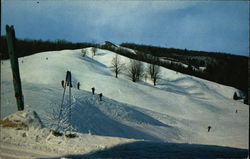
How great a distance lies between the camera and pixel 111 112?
26.7m

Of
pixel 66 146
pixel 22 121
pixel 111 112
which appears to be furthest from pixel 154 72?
pixel 66 146

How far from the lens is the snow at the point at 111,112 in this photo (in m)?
5.66

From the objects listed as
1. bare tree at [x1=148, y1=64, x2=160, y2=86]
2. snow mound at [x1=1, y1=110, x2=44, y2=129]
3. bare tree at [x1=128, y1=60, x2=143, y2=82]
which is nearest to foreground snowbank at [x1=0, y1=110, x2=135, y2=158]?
snow mound at [x1=1, y1=110, x2=44, y2=129]

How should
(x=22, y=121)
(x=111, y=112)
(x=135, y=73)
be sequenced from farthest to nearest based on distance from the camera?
(x=135, y=73)
(x=111, y=112)
(x=22, y=121)

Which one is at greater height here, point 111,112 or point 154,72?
point 154,72

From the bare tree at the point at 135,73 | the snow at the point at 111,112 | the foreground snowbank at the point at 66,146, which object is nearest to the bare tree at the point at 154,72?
the snow at the point at 111,112

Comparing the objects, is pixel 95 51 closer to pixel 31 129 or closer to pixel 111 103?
pixel 111 103

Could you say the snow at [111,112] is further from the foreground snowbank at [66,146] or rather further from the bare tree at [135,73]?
the bare tree at [135,73]

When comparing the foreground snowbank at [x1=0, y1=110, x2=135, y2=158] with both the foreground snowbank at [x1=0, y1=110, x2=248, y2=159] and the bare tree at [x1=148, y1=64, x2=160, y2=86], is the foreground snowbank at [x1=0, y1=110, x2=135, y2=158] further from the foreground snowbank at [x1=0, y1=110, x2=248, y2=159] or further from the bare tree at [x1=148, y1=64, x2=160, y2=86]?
the bare tree at [x1=148, y1=64, x2=160, y2=86]

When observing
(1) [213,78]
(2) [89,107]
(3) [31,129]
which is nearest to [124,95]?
(2) [89,107]

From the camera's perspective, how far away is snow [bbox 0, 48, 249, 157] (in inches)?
223

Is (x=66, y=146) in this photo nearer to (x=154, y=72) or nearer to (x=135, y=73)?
(x=135, y=73)

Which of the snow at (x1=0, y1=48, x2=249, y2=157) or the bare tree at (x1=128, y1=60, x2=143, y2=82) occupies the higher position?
the bare tree at (x1=128, y1=60, x2=143, y2=82)

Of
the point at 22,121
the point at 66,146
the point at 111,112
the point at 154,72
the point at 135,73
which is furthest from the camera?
the point at 154,72
